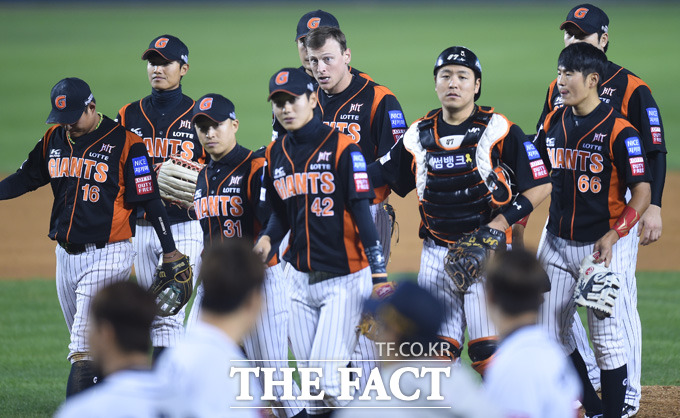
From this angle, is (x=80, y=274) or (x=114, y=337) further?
(x=80, y=274)

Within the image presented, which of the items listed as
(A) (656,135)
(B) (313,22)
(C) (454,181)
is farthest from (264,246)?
(A) (656,135)

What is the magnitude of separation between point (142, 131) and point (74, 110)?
928 millimetres

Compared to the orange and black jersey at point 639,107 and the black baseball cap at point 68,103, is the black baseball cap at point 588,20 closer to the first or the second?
the orange and black jersey at point 639,107

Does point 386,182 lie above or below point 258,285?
above

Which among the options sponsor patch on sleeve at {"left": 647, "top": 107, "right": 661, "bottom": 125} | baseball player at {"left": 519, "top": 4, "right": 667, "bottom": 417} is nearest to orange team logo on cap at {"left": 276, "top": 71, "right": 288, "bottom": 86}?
baseball player at {"left": 519, "top": 4, "right": 667, "bottom": 417}

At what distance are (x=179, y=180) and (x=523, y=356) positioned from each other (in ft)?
11.9

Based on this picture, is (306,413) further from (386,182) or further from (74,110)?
(74,110)

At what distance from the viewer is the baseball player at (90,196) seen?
562 cm

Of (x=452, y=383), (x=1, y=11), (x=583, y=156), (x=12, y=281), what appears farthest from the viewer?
(x=1, y=11)

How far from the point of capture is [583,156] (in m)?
5.48

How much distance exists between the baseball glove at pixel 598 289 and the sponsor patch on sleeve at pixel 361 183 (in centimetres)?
132

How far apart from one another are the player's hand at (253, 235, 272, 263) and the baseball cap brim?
140cm

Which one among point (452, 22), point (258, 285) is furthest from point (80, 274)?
point (452, 22)

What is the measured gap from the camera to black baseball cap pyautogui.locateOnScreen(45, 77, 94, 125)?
219 inches
